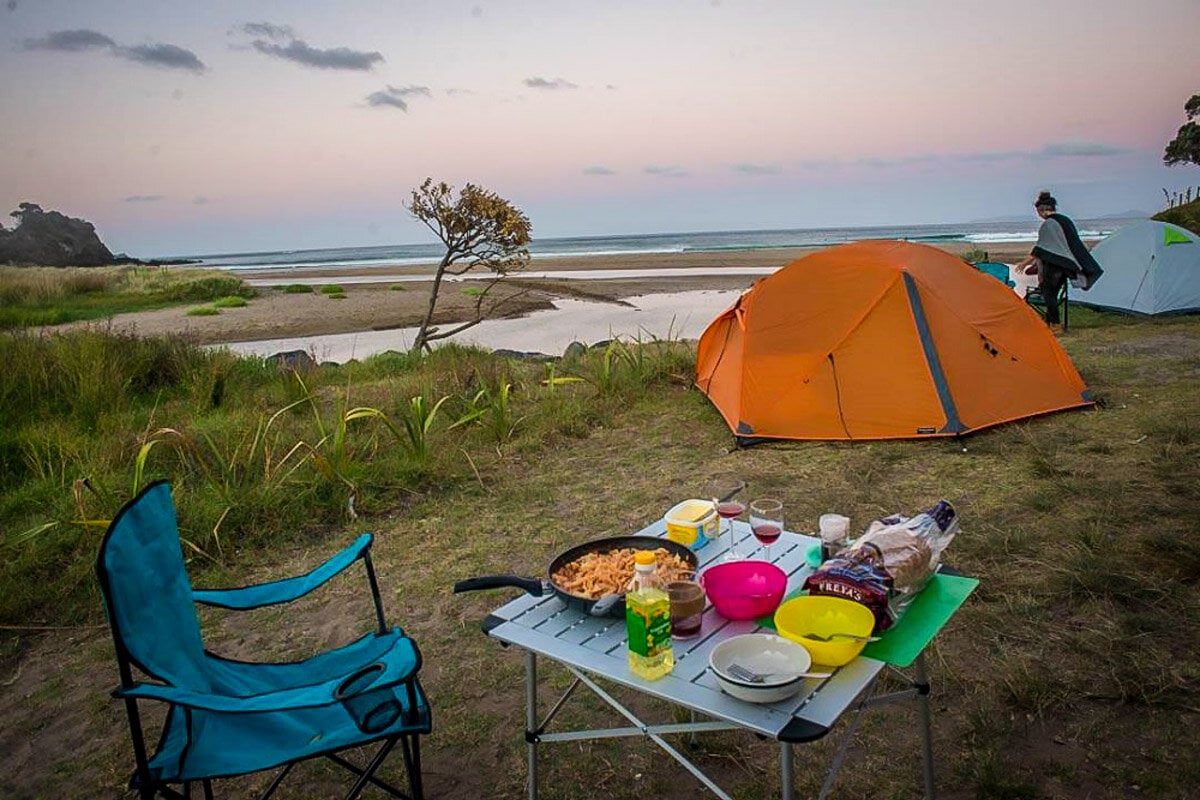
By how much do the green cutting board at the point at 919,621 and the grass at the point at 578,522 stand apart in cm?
67

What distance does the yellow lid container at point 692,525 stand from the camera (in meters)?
2.55

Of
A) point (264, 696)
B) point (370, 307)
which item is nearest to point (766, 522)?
point (264, 696)

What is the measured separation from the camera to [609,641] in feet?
6.65

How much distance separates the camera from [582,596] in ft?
7.07

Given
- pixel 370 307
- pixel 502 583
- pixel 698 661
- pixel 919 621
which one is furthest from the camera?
pixel 370 307

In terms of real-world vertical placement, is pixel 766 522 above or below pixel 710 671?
above

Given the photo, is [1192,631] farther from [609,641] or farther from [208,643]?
[208,643]

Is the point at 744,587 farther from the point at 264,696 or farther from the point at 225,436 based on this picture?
the point at 225,436

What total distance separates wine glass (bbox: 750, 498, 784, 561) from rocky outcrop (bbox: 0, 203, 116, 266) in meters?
58.4

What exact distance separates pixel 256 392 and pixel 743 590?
6.79m

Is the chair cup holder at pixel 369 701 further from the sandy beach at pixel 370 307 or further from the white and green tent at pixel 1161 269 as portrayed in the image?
the white and green tent at pixel 1161 269

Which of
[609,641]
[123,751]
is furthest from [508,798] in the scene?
[123,751]

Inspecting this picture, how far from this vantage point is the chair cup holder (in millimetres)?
1889

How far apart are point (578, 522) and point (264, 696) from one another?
2.86 m
